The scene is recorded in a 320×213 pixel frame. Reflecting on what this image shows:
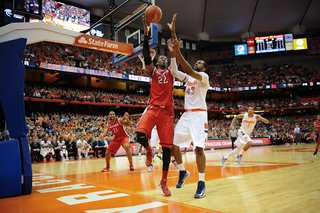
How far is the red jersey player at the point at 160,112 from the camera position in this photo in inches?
157

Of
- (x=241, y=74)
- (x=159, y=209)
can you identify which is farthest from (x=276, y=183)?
(x=241, y=74)

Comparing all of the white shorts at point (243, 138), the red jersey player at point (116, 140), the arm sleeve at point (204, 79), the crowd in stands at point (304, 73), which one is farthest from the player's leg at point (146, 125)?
the crowd in stands at point (304, 73)

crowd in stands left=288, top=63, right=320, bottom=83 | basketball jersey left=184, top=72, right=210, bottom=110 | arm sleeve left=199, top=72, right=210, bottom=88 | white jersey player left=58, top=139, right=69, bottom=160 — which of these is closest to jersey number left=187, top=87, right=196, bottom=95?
basketball jersey left=184, top=72, right=210, bottom=110

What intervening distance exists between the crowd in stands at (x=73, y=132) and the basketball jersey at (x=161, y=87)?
134 inches

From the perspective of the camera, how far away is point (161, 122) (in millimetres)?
4074

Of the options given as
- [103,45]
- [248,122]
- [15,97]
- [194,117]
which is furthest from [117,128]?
[248,122]

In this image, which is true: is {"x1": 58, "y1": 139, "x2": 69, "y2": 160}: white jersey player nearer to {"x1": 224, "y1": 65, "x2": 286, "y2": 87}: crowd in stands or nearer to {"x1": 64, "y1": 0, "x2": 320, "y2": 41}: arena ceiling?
{"x1": 64, "y1": 0, "x2": 320, "y2": 41}: arena ceiling

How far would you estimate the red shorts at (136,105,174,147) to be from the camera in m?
3.98

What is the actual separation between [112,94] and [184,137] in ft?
81.2

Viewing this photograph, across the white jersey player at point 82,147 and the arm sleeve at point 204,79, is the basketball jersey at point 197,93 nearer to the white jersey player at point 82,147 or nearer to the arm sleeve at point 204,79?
the arm sleeve at point 204,79

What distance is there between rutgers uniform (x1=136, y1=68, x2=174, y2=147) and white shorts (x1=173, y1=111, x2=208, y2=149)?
0.81ft

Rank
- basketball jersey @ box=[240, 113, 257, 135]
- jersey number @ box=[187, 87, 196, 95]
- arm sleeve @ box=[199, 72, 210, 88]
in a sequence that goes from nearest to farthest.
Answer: arm sleeve @ box=[199, 72, 210, 88] → jersey number @ box=[187, 87, 196, 95] → basketball jersey @ box=[240, 113, 257, 135]

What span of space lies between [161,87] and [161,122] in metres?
0.62

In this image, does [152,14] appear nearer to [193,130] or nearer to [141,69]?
[193,130]
